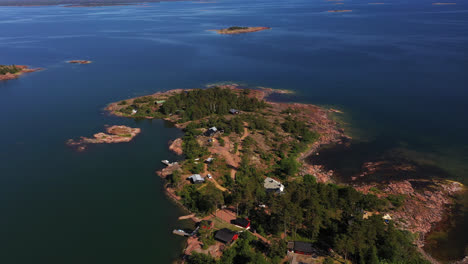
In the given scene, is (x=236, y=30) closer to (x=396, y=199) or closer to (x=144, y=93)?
(x=144, y=93)

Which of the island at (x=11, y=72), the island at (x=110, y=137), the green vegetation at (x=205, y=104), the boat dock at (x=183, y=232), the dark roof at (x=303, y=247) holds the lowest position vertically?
the boat dock at (x=183, y=232)

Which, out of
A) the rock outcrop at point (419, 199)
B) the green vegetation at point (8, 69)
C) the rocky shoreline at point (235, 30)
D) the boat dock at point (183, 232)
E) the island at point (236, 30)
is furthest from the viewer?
the island at point (236, 30)

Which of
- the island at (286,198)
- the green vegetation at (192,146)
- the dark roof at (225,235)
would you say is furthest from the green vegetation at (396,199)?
the green vegetation at (192,146)

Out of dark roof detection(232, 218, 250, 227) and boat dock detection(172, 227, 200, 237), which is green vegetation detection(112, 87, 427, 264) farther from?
boat dock detection(172, 227, 200, 237)

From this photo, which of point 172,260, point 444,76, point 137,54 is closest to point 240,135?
point 172,260

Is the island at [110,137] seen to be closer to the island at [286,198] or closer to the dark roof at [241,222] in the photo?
the island at [286,198]

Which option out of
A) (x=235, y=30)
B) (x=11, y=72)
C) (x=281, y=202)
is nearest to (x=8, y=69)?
(x=11, y=72)
